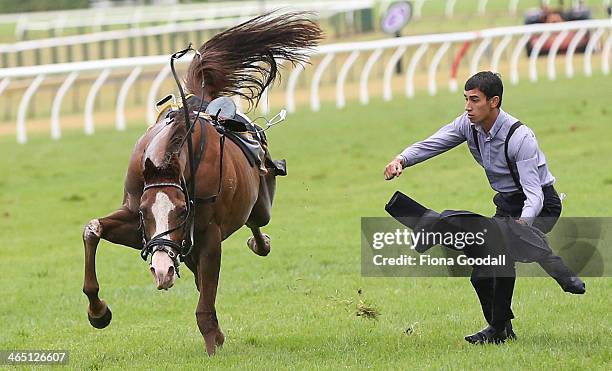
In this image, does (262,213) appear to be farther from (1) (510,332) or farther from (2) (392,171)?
(1) (510,332)

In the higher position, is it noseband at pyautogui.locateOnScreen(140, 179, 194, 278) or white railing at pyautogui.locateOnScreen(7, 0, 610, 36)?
noseband at pyautogui.locateOnScreen(140, 179, 194, 278)

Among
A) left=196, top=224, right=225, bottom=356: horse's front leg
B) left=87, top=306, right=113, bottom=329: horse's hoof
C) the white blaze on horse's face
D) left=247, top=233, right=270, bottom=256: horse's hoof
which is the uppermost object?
the white blaze on horse's face

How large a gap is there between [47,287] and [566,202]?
5.21 metres

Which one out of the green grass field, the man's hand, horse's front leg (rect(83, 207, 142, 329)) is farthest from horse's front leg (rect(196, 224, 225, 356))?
the man's hand

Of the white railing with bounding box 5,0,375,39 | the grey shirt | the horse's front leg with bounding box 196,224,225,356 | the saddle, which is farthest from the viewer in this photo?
the white railing with bounding box 5,0,375,39

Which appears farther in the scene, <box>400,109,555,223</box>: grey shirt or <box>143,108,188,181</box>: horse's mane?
<box>400,109,555,223</box>: grey shirt

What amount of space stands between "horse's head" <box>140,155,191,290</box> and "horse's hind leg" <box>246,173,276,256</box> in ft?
5.70

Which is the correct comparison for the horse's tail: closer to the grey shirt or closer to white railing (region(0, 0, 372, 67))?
the grey shirt

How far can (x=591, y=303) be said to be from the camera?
7.72 m

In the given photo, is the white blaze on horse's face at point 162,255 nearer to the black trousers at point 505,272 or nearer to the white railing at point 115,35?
the black trousers at point 505,272

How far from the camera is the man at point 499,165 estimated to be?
6.23 metres

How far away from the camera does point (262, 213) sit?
7.85 metres

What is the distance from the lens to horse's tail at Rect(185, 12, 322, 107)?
789 centimetres

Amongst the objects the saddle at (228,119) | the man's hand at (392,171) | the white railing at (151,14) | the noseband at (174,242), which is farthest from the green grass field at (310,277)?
the white railing at (151,14)
